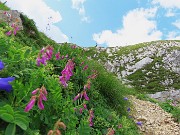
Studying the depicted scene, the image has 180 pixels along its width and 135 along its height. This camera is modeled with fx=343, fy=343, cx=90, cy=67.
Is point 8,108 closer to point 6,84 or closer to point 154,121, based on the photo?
point 6,84

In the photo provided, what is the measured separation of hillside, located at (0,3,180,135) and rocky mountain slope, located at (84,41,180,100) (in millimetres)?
42156

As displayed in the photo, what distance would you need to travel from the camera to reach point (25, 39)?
949 centimetres

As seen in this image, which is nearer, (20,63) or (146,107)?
(20,63)

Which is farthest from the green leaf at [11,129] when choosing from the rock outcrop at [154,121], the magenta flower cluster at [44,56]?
the rock outcrop at [154,121]

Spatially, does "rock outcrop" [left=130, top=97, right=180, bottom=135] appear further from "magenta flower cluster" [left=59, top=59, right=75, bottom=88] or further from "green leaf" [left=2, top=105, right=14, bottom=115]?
"green leaf" [left=2, top=105, right=14, bottom=115]

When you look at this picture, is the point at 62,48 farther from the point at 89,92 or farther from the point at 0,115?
the point at 0,115

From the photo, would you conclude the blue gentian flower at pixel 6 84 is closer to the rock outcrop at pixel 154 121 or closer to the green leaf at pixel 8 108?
the green leaf at pixel 8 108

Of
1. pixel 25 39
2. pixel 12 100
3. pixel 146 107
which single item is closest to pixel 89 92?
pixel 25 39

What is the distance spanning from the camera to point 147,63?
2478 inches

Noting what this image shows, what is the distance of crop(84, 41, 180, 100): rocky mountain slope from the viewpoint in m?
57.2

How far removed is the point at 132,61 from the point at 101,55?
6.79 m

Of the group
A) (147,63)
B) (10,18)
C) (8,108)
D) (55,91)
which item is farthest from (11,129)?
(147,63)

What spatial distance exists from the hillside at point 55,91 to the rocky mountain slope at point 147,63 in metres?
42.2

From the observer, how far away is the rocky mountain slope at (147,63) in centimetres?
5719
